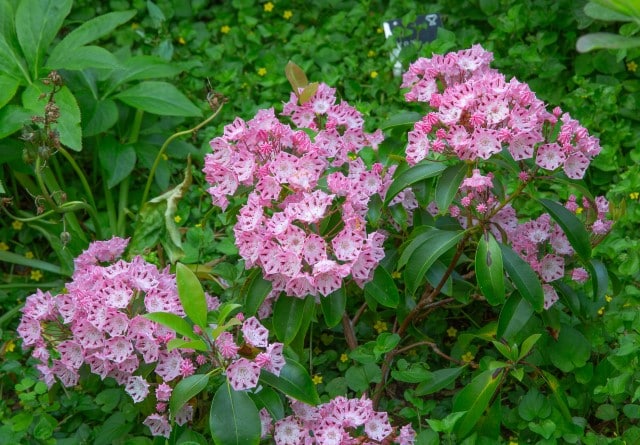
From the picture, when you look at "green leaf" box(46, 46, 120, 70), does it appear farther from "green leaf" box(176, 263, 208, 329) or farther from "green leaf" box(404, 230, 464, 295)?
"green leaf" box(404, 230, 464, 295)

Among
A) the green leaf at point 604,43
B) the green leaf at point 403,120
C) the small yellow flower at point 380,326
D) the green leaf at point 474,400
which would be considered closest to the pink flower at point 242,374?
the green leaf at point 474,400

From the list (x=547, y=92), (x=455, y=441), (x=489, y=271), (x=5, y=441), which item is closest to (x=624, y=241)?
(x=489, y=271)

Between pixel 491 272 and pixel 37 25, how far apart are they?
191cm

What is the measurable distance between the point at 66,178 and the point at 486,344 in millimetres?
1747

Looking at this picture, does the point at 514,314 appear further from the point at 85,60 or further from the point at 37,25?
the point at 37,25

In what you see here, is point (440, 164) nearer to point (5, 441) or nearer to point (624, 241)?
point (624, 241)

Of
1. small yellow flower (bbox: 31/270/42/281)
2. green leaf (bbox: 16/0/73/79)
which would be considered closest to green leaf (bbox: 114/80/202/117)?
green leaf (bbox: 16/0/73/79)

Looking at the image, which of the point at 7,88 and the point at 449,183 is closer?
the point at 449,183

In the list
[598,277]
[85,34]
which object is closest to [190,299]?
[598,277]

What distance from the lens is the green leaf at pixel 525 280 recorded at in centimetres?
227

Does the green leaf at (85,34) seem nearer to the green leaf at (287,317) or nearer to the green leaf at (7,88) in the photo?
the green leaf at (7,88)

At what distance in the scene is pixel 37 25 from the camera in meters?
3.23

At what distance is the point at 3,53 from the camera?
319cm

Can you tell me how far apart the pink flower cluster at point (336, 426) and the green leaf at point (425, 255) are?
1.05 ft
